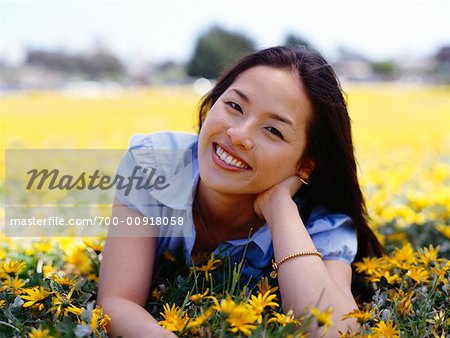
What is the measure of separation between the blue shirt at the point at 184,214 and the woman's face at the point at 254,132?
273mm

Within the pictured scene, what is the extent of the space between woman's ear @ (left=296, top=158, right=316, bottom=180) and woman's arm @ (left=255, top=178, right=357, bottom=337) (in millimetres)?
106

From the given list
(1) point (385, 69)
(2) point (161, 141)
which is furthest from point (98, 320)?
(1) point (385, 69)

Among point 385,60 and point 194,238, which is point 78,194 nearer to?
point 194,238

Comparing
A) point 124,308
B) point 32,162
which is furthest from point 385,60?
point 124,308

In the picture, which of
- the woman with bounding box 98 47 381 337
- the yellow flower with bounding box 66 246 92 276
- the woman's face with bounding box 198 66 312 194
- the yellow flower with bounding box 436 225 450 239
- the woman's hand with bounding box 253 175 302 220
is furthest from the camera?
the yellow flower with bounding box 436 225 450 239

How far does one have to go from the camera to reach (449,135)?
355 inches

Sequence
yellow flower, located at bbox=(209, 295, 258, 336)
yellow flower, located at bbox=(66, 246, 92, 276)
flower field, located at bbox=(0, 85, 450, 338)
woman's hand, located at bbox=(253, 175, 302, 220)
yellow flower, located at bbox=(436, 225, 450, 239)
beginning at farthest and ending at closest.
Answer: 1. yellow flower, located at bbox=(436, 225, 450, 239)
2. yellow flower, located at bbox=(66, 246, 92, 276)
3. woman's hand, located at bbox=(253, 175, 302, 220)
4. flower field, located at bbox=(0, 85, 450, 338)
5. yellow flower, located at bbox=(209, 295, 258, 336)

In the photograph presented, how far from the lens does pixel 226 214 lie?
2383 mm

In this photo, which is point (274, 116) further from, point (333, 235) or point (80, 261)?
point (80, 261)

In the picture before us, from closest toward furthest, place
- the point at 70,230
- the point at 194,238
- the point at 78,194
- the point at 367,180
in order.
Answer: the point at 194,238 < the point at 70,230 < the point at 78,194 < the point at 367,180

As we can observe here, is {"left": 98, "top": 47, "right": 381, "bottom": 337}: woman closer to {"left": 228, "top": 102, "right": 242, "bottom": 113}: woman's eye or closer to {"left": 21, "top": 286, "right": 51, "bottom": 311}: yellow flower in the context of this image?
{"left": 228, "top": 102, "right": 242, "bottom": 113}: woman's eye

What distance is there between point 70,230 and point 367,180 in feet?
8.73

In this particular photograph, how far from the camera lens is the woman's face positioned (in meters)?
2.04

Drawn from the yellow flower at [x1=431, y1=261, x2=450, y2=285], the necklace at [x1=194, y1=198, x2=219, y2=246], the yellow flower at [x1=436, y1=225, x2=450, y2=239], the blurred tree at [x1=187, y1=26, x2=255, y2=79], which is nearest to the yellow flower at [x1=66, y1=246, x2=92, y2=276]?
the necklace at [x1=194, y1=198, x2=219, y2=246]
